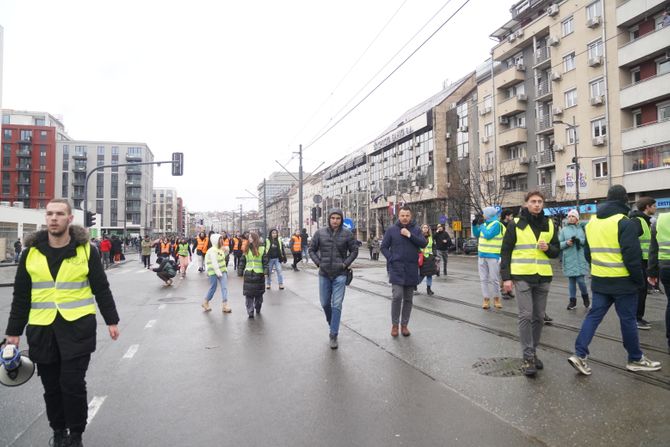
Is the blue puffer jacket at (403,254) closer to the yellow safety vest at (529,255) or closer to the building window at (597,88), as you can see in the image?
the yellow safety vest at (529,255)

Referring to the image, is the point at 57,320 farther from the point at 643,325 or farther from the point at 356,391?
the point at 643,325

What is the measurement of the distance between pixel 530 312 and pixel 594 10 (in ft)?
114

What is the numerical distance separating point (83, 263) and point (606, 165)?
3503 cm

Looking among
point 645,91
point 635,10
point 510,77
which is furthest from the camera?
point 510,77

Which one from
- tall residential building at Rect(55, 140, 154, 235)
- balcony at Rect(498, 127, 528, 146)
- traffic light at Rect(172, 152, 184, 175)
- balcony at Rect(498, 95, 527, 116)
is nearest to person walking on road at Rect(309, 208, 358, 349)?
traffic light at Rect(172, 152, 184, 175)

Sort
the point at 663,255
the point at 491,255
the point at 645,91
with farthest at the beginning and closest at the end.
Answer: the point at 645,91 → the point at 491,255 → the point at 663,255

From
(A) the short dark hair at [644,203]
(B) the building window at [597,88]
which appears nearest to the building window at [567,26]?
(B) the building window at [597,88]

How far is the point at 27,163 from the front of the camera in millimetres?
88375

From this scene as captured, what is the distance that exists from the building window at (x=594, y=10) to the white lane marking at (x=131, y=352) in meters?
35.7

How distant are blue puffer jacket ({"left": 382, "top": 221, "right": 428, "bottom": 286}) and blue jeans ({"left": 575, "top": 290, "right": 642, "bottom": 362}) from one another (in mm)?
2390

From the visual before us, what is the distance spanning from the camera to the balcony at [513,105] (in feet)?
133

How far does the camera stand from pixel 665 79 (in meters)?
27.4

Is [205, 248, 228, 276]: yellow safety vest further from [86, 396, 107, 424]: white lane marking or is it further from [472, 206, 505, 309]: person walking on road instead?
[86, 396, 107, 424]: white lane marking

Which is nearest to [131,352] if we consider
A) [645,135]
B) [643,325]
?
[643,325]
